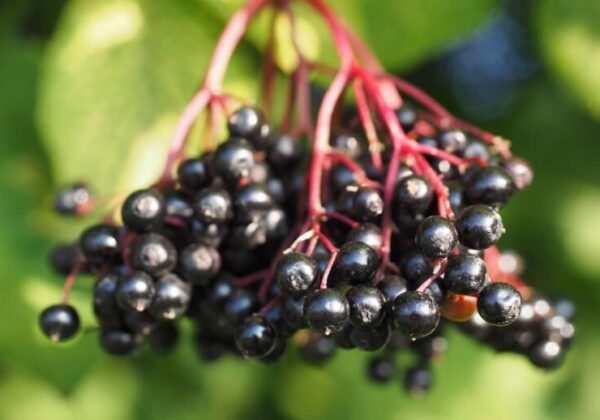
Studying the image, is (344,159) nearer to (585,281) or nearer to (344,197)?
(344,197)

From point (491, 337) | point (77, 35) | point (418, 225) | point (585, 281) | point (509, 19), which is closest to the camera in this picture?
point (418, 225)

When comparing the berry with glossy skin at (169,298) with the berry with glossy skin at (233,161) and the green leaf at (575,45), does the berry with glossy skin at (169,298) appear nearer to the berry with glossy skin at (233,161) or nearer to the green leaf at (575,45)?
the berry with glossy skin at (233,161)

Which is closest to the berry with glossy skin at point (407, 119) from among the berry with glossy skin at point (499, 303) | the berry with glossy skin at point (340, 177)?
the berry with glossy skin at point (340, 177)

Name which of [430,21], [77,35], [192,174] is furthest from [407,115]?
[77,35]

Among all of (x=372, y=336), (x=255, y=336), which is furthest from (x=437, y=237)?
(x=255, y=336)

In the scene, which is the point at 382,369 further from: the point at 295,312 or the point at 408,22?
the point at 408,22

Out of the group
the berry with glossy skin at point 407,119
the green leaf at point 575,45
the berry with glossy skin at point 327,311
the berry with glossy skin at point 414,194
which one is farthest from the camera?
the green leaf at point 575,45
